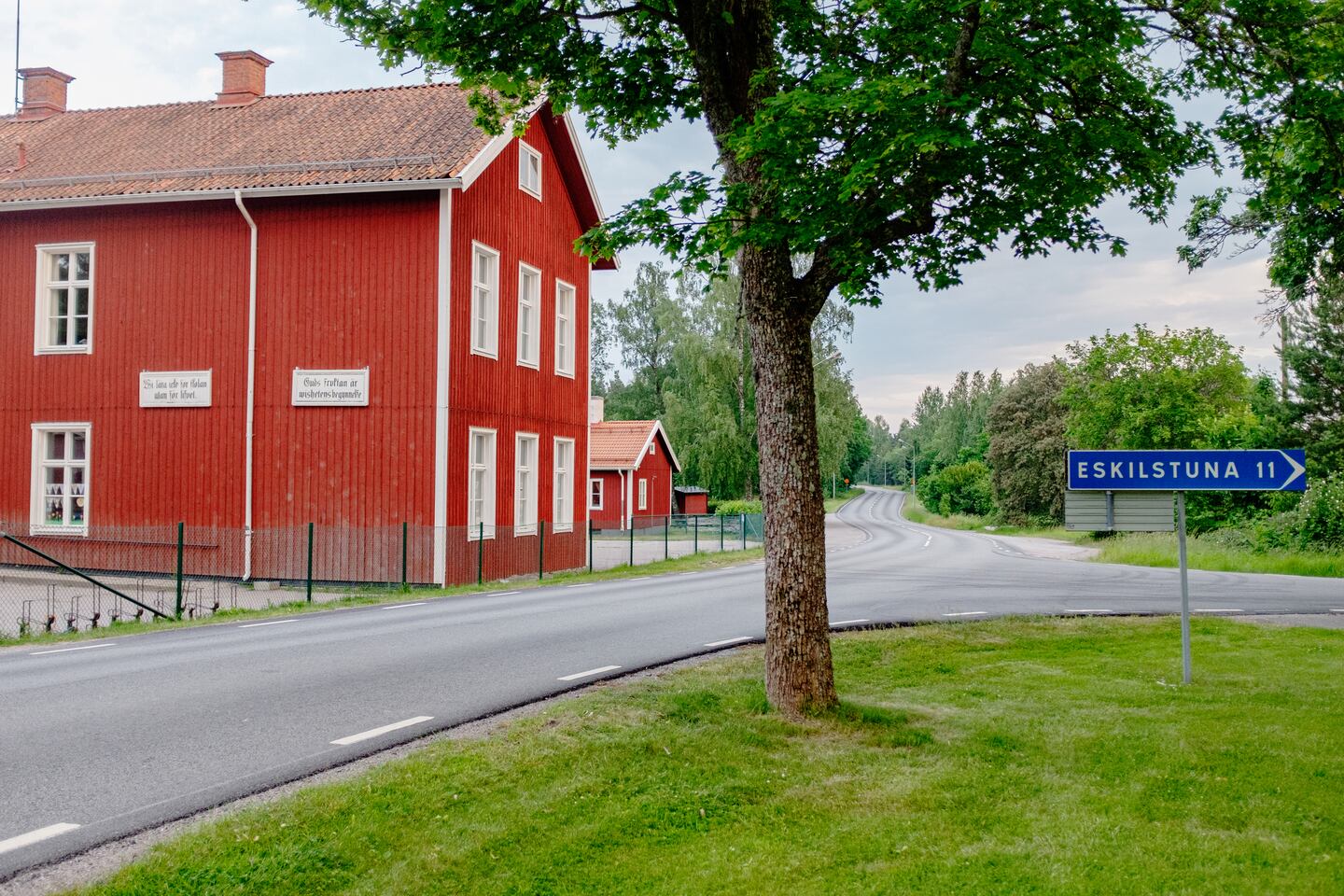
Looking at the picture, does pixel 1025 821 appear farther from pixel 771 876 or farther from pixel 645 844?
pixel 645 844

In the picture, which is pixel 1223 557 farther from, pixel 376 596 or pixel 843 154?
pixel 843 154

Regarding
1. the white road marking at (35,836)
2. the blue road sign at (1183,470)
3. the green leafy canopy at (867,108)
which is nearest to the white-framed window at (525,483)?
the green leafy canopy at (867,108)

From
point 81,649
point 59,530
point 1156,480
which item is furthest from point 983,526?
point 81,649

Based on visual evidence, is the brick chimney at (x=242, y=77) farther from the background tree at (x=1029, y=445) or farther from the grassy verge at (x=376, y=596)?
the background tree at (x=1029, y=445)

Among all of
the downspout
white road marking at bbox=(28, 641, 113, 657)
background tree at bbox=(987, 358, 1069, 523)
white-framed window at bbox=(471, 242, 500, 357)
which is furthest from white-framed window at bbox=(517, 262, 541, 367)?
background tree at bbox=(987, 358, 1069, 523)

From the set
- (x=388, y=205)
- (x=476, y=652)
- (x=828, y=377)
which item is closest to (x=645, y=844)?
(x=476, y=652)

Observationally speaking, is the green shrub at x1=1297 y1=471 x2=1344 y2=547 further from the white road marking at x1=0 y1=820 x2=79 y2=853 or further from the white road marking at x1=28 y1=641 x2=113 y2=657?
the white road marking at x1=0 y1=820 x2=79 y2=853

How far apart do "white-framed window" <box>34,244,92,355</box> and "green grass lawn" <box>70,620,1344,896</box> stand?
17853 millimetres

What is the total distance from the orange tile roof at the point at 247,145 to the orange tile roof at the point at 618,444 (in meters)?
23.0

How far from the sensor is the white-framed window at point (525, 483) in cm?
2212

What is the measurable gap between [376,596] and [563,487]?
26.1ft

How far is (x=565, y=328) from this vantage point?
24.6 metres

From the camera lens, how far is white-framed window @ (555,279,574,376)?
79.4 ft

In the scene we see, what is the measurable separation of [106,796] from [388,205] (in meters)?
15.4
